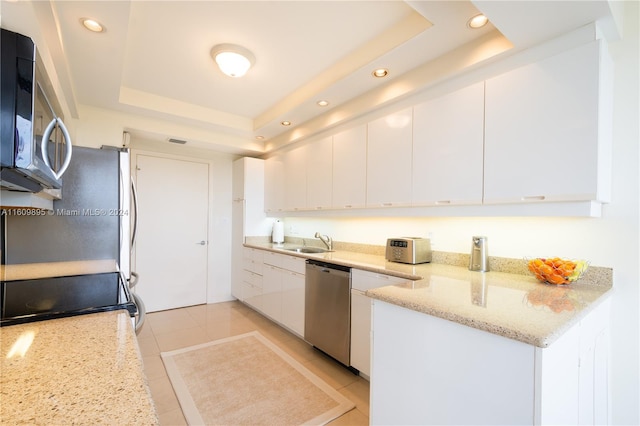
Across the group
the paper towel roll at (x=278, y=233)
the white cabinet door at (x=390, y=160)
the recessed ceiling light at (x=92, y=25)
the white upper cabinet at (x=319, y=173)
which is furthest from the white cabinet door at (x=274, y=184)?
the recessed ceiling light at (x=92, y=25)

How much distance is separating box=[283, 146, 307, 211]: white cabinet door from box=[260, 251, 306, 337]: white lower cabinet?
2.26 feet

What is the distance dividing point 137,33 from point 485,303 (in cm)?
277

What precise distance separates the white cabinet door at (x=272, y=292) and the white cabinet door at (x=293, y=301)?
9cm

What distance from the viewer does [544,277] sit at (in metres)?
1.65

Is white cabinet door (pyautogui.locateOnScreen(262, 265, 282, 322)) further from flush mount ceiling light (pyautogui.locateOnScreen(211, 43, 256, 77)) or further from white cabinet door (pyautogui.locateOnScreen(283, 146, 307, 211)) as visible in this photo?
flush mount ceiling light (pyautogui.locateOnScreen(211, 43, 256, 77))

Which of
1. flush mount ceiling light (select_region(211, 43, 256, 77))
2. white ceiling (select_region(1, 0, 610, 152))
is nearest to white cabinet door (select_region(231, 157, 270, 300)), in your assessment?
white ceiling (select_region(1, 0, 610, 152))

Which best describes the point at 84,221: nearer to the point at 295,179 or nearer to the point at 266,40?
the point at 266,40

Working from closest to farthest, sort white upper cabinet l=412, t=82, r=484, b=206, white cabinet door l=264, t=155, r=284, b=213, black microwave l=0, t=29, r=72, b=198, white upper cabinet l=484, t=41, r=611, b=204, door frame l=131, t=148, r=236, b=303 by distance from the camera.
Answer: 1. black microwave l=0, t=29, r=72, b=198
2. white upper cabinet l=484, t=41, r=611, b=204
3. white upper cabinet l=412, t=82, r=484, b=206
4. white cabinet door l=264, t=155, r=284, b=213
5. door frame l=131, t=148, r=236, b=303

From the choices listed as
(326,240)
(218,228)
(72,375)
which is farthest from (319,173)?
(72,375)

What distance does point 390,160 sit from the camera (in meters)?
2.46

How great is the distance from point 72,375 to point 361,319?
1.92 metres

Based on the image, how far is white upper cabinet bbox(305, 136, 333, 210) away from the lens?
10.3 feet

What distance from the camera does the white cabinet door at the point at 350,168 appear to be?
2.72 metres

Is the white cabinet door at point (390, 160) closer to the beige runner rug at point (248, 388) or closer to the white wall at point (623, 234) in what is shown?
the white wall at point (623, 234)
